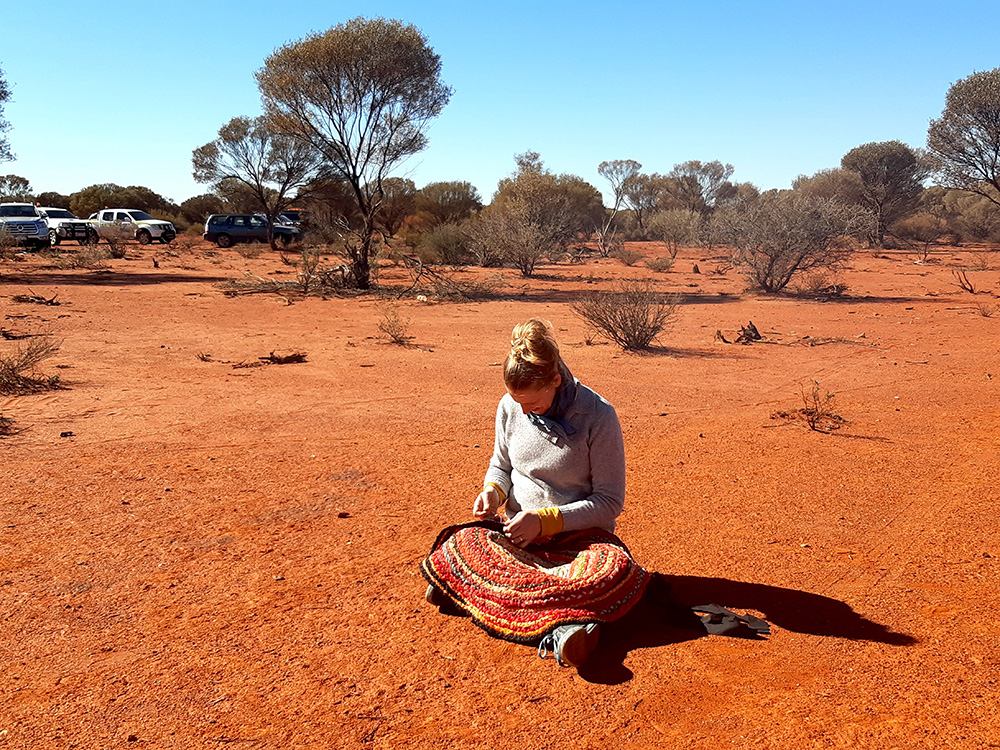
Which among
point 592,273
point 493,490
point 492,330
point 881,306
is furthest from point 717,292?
point 493,490

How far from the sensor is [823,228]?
1919 centimetres

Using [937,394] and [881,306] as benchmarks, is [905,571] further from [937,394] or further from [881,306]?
[881,306]

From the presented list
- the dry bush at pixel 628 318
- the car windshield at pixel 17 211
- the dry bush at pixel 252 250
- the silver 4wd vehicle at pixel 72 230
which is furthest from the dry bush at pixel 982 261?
the silver 4wd vehicle at pixel 72 230

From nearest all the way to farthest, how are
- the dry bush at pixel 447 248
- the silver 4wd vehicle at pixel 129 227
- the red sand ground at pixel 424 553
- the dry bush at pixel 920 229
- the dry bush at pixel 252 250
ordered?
1. the red sand ground at pixel 424 553
2. the dry bush at pixel 447 248
3. the dry bush at pixel 252 250
4. the silver 4wd vehicle at pixel 129 227
5. the dry bush at pixel 920 229

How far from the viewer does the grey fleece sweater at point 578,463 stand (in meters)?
3.29

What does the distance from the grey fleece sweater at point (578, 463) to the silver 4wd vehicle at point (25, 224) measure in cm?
3083

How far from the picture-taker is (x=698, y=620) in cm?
326

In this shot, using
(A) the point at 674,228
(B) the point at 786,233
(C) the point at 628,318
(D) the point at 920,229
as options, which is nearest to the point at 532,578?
(C) the point at 628,318

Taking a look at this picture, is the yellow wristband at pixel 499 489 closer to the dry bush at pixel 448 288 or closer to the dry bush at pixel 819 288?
the dry bush at pixel 448 288

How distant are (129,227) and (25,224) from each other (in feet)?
23.0

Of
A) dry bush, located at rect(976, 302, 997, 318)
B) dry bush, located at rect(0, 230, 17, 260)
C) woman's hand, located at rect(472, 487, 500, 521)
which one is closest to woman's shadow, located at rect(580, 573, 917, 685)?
woman's hand, located at rect(472, 487, 500, 521)

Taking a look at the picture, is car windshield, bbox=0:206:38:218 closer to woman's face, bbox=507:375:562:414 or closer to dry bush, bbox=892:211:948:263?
woman's face, bbox=507:375:562:414

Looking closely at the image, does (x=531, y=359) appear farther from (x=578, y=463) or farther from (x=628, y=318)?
(x=628, y=318)

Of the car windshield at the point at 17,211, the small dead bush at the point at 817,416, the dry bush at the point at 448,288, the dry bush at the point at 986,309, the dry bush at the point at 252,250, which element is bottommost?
the small dead bush at the point at 817,416
